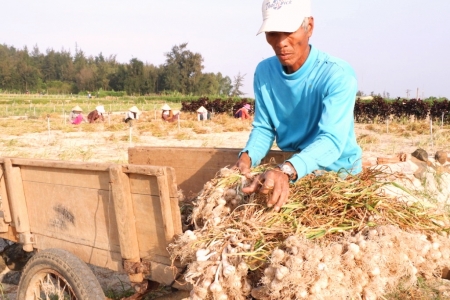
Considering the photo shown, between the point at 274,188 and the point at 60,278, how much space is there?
1593 millimetres

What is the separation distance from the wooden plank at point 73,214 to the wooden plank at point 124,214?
0.12 metres

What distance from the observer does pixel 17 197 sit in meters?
3.15

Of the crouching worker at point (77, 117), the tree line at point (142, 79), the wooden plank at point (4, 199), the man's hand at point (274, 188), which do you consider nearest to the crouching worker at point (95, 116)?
the crouching worker at point (77, 117)

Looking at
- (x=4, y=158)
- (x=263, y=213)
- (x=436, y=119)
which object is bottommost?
(x=436, y=119)

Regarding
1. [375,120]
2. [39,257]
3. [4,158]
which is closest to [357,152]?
[39,257]

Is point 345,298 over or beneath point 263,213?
beneath

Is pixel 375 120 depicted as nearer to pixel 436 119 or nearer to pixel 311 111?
pixel 436 119

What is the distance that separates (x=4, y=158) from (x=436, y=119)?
22677 millimetres

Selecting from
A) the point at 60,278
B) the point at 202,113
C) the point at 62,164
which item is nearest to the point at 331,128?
the point at 62,164

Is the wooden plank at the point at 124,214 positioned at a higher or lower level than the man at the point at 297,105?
lower

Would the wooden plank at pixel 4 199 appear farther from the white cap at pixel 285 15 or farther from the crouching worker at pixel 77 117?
the crouching worker at pixel 77 117

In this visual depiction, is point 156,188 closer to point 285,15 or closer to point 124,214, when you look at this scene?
point 124,214

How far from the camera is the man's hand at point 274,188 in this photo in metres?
1.92

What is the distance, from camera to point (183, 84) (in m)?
70.5
